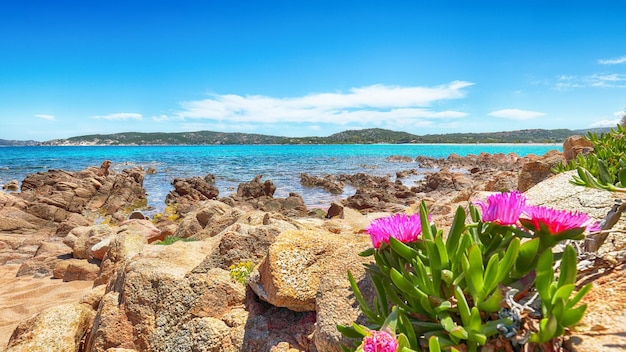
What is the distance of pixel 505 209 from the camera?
4.74 ft

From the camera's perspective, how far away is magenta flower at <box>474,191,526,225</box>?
1423 mm

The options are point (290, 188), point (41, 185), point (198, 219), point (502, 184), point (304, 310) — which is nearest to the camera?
point (304, 310)

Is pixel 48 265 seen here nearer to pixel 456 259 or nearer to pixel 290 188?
pixel 456 259

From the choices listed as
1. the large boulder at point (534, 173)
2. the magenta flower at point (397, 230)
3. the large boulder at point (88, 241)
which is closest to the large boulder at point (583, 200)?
the magenta flower at point (397, 230)

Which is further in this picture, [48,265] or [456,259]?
[48,265]

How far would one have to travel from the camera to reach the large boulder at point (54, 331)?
3756 millimetres

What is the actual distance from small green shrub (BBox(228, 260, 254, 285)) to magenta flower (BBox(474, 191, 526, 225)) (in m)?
2.65

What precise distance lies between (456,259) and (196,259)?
3.96 meters

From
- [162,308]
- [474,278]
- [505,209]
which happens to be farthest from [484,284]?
[162,308]

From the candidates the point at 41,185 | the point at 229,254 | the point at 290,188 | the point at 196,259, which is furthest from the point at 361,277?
the point at 41,185

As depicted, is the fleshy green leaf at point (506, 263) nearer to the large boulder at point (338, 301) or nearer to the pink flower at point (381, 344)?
the pink flower at point (381, 344)

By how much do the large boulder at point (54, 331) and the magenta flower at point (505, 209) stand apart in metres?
4.18

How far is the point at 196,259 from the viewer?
191 inches

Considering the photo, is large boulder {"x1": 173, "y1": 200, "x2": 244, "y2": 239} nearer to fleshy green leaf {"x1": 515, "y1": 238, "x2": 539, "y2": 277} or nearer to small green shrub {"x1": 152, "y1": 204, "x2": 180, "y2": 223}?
small green shrub {"x1": 152, "y1": 204, "x2": 180, "y2": 223}
